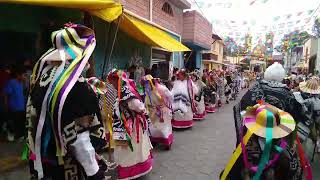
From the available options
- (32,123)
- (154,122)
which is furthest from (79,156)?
(154,122)

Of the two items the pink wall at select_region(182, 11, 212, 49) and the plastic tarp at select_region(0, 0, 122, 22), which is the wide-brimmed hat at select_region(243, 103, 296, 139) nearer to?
the plastic tarp at select_region(0, 0, 122, 22)

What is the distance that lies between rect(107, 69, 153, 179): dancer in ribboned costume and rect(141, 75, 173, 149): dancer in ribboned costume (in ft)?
4.15

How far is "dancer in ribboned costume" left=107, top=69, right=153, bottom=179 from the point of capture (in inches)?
175

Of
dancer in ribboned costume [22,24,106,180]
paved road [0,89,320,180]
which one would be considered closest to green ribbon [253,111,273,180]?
dancer in ribboned costume [22,24,106,180]

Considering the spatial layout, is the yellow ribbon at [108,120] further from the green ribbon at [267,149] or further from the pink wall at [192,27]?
the pink wall at [192,27]

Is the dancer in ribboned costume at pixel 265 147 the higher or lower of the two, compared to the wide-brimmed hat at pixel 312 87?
lower

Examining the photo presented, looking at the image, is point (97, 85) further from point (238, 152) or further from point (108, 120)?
point (238, 152)

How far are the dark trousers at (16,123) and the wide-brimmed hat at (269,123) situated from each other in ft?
17.5

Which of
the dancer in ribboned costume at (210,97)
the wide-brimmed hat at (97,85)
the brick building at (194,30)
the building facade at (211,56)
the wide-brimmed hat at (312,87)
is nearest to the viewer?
the wide-brimmed hat at (97,85)

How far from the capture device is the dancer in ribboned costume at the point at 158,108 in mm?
5998

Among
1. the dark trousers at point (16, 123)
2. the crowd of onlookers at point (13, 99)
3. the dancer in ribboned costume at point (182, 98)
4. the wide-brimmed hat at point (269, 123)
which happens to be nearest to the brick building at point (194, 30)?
the dancer in ribboned costume at point (182, 98)

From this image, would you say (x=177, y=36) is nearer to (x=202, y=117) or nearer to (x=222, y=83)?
(x=222, y=83)

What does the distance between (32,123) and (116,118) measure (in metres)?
2.14

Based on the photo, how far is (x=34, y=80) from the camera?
258 centimetres
